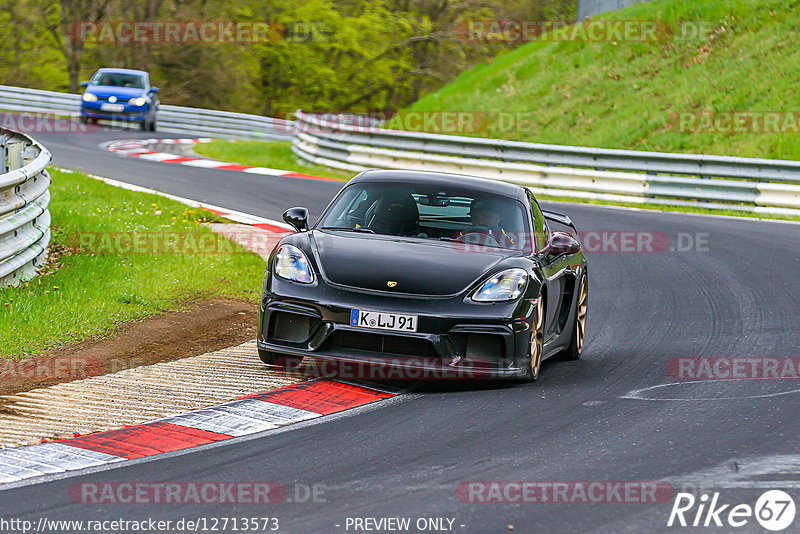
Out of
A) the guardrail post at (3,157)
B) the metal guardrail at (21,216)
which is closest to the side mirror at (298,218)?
the metal guardrail at (21,216)

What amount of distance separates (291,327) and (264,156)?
20257mm

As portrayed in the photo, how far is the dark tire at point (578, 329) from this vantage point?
860cm

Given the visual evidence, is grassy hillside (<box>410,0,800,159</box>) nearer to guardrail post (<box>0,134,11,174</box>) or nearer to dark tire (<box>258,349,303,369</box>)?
guardrail post (<box>0,134,11,174</box>)

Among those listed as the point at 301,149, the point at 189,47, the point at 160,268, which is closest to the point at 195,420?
the point at 160,268

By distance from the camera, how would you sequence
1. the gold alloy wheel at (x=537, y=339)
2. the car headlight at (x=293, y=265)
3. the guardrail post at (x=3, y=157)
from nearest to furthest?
the car headlight at (x=293, y=265)
the gold alloy wheel at (x=537, y=339)
the guardrail post at (x=3, y=157)

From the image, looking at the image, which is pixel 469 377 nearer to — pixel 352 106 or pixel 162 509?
pixel 162 509

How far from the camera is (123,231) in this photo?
12.7 m

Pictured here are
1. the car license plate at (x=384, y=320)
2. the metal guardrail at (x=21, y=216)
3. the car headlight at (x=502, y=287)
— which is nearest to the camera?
the car license plate at (x=384, y=320)

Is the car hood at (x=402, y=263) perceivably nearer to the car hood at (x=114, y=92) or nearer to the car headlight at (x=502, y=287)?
the car headlight at (x=502, y=287)

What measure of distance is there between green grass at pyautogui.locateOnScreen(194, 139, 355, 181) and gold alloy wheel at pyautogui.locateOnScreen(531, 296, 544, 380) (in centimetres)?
1516

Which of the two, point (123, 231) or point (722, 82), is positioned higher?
point (722, 82)

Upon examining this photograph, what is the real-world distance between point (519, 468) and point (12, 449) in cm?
246

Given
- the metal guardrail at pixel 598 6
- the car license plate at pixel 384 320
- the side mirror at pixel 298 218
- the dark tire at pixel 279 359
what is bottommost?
the dark tire at pixel 279 359

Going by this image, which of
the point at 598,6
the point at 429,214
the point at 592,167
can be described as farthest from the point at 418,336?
the point at 598,6
